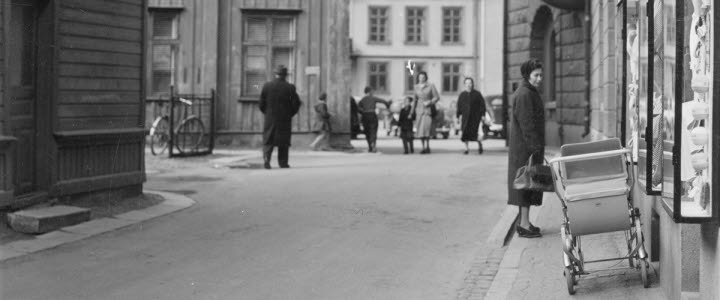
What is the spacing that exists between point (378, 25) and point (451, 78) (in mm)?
4617

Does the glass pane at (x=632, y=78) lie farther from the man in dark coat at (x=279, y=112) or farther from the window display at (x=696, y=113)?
the man in dark coat at (x=279, y=112)

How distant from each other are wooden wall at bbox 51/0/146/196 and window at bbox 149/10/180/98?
455 inches

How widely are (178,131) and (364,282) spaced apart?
13.1 meters

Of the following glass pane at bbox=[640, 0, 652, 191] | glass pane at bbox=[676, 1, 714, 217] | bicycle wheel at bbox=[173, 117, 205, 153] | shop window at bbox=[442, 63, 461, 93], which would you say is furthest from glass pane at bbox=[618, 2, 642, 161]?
shop window at bbox=[442, 63, 461, 93]

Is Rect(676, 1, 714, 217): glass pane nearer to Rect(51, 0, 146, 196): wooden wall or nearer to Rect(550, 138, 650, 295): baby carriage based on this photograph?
Rect(550, 138, 650, 295): baby carriage

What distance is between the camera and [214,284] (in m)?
7.68

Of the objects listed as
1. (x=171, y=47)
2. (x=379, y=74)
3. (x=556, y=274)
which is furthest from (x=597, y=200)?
(x=379, y=74)

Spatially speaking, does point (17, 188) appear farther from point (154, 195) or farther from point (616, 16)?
point (616, 16)

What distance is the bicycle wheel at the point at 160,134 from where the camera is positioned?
20594 mm

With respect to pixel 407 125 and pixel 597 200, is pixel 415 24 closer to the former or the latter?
pixel 407 125

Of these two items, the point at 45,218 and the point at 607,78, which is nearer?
the point at 45,218

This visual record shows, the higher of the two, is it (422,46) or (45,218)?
(422,46)

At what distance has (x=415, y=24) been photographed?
54.9 metres

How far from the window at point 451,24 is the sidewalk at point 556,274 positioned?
4118 centimetres
